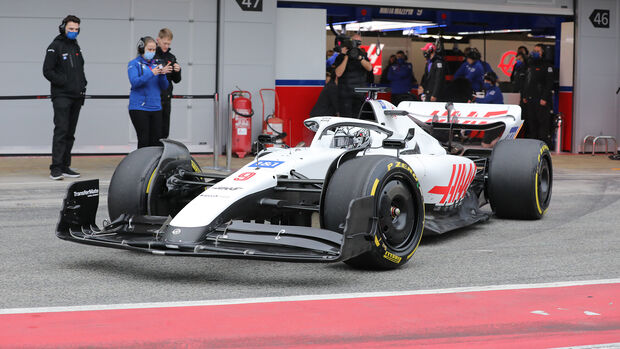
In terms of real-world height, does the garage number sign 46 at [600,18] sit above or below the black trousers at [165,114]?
above

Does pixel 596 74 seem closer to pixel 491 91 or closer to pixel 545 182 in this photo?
pixel 491 91

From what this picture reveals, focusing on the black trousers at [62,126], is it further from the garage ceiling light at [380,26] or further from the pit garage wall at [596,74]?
the pit garage wall at [596,74]

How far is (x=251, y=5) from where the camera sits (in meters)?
16.1

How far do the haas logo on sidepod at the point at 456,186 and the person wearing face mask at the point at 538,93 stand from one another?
10286 mm

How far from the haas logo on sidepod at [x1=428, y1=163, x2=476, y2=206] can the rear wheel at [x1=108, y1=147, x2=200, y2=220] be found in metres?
2.15

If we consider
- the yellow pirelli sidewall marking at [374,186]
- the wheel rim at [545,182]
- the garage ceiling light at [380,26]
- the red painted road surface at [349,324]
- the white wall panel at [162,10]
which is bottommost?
the red painted road surface at [349,324]

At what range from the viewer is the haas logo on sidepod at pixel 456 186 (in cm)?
767

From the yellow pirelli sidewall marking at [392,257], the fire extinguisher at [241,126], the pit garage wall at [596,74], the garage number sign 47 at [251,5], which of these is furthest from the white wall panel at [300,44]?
the yellow pirelli sidewall marking at [392,257]

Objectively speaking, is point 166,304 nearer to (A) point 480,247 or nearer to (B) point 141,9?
(A) point 480,247

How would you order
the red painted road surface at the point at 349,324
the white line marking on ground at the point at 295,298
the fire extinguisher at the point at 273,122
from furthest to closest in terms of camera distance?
the fire extinguisher at the point at 273,122
the white line marking on ground at the point at 295,298
the red painted road surface at the point at 349,324

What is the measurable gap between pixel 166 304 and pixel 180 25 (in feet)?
36.4

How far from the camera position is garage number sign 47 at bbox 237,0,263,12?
15992 mm

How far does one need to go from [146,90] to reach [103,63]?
179 inches

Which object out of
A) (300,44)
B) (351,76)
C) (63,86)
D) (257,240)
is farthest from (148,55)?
(300,44)
